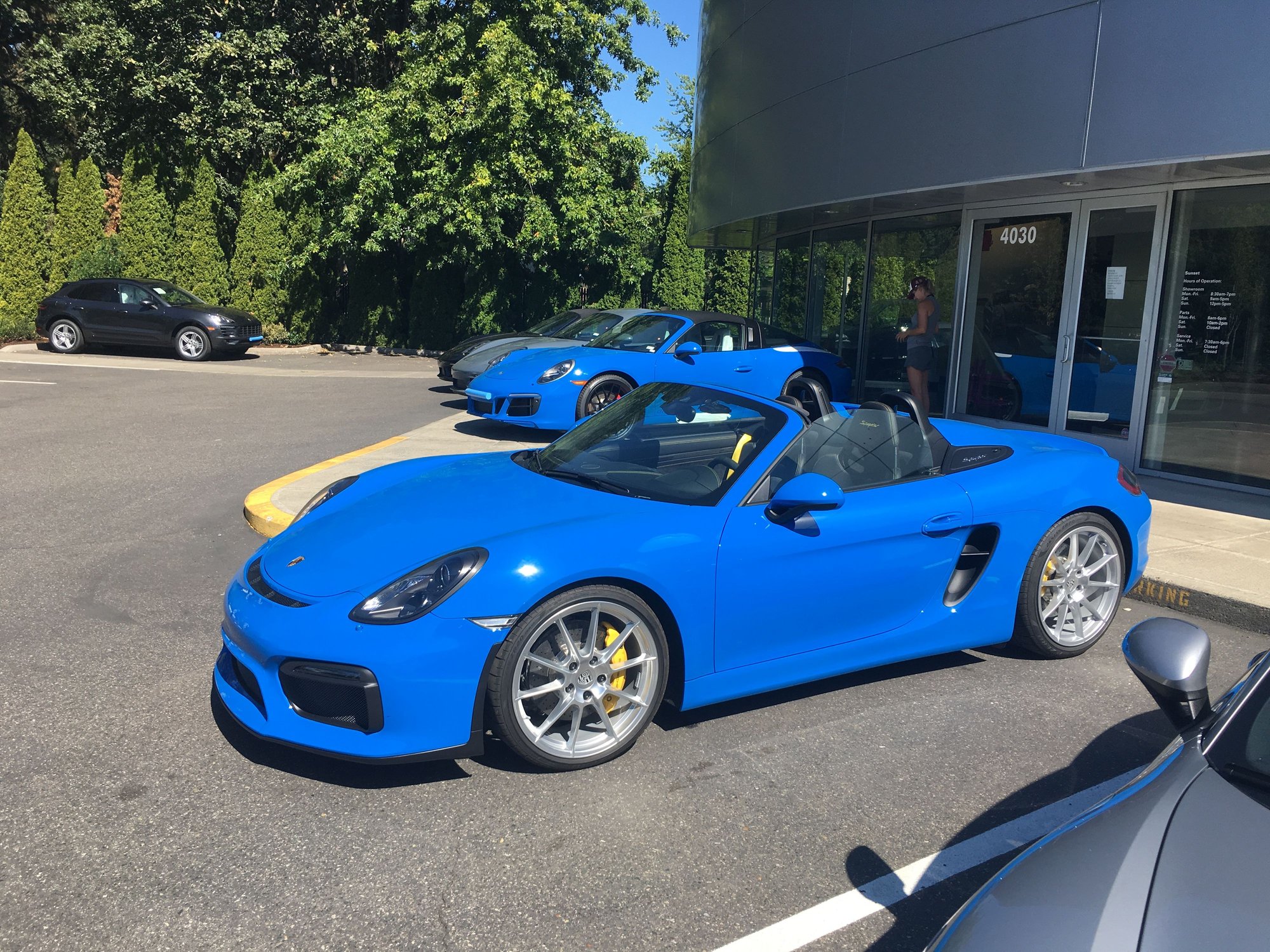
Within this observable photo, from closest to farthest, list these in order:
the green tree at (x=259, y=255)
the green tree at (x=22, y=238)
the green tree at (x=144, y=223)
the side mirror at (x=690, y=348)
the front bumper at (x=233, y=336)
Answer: the side mirror at (x=690, y=348) → the front bumper at (x=233, y=336) → the green tree at (x=22, y=238) → the green tree at (x=144, y=223) → the green tree at (x=259, y=255)

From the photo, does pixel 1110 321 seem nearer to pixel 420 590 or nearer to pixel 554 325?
pixel 554 325

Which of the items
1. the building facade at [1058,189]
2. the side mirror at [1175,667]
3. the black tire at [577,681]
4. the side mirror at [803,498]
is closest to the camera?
the side mirror at [1175,667]

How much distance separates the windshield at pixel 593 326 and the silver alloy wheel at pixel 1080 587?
25.5ft

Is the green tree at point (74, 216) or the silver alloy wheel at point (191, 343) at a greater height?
the green tree at point (74, 216)

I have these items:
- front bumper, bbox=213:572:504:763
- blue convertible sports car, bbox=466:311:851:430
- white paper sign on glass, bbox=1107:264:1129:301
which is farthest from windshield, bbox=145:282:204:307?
front bumper, bbox=213:572:504:763

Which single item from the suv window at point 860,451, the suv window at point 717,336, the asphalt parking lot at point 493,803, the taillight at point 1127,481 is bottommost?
the asphalt parking lot at point 493,803

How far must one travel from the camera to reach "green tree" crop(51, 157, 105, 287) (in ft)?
73.8

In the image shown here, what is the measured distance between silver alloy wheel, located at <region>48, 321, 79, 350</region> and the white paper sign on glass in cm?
1869

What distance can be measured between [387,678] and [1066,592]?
323 cm

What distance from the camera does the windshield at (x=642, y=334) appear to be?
11031mm

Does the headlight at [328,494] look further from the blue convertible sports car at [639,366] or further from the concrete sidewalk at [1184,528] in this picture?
the blue convertible sports car at [639,366]

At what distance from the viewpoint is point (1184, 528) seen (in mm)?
7141

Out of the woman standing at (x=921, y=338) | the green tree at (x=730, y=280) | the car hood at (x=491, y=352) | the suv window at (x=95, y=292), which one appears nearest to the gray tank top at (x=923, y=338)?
the woman standing at (x=921, y=338)

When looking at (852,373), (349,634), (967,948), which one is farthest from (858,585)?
(852,373)
